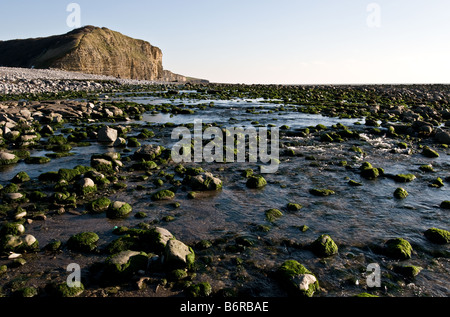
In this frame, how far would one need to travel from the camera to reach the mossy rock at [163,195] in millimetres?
10516

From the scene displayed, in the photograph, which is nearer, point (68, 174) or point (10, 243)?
point (10, 243)

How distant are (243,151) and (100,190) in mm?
8925

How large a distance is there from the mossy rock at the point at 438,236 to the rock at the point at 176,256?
6.81 m

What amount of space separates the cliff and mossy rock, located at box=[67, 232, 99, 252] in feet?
377

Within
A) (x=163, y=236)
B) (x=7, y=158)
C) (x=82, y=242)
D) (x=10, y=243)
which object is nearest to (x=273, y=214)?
(x=163, y=236)

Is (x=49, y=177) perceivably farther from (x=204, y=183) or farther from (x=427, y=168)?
(x=427, y=168)

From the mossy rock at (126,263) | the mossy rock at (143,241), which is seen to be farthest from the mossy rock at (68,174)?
the mossy rock at (126,263)

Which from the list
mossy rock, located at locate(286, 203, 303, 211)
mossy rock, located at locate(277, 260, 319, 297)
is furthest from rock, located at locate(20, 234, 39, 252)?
mossy rock, located at locate(286, 203, 303, 211)

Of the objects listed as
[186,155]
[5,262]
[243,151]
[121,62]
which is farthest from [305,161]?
[121,62]

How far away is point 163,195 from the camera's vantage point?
10.6 metres

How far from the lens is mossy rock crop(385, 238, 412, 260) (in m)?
7.43

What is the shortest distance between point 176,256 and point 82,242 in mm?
2679

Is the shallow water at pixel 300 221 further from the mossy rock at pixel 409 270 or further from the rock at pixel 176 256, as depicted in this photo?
the rock at pixel 176 256

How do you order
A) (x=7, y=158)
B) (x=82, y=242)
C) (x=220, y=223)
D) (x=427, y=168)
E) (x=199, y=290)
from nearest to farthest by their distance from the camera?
(x=199, y=290) < (x=82, y=242) < (x=220, y=223) < (x=7, y=158) < (x=427, y=168)
